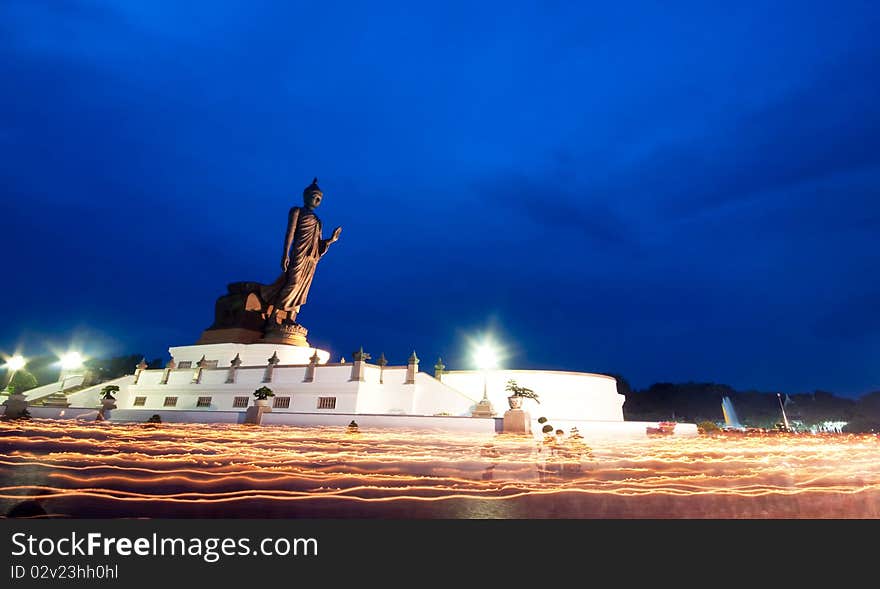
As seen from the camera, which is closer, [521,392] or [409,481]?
[409,481]

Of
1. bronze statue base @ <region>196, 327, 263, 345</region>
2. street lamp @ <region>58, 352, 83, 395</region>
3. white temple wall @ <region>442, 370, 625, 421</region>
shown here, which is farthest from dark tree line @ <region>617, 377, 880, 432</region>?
street lamp @ <region>58, 352, 83, 395</region>

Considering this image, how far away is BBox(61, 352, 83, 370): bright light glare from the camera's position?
3134 centimetres

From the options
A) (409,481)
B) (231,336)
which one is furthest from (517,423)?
(231,336)

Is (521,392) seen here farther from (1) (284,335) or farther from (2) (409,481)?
(1) (284,335)

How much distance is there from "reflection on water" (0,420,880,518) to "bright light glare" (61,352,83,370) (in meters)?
24.6

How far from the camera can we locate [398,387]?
74.1 ft

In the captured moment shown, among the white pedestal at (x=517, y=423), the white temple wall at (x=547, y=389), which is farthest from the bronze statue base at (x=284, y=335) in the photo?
the white pedestal at (x=517, y=423)

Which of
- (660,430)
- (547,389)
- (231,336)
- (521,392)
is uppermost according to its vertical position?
(231,336)

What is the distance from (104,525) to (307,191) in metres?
30.1

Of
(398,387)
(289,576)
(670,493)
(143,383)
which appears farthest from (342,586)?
(143,383)

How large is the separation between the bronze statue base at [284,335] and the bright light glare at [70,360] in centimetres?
1626

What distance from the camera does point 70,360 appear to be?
31453 mm

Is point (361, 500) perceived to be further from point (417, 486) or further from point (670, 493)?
point (670, 493)

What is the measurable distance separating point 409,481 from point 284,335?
2293cm
